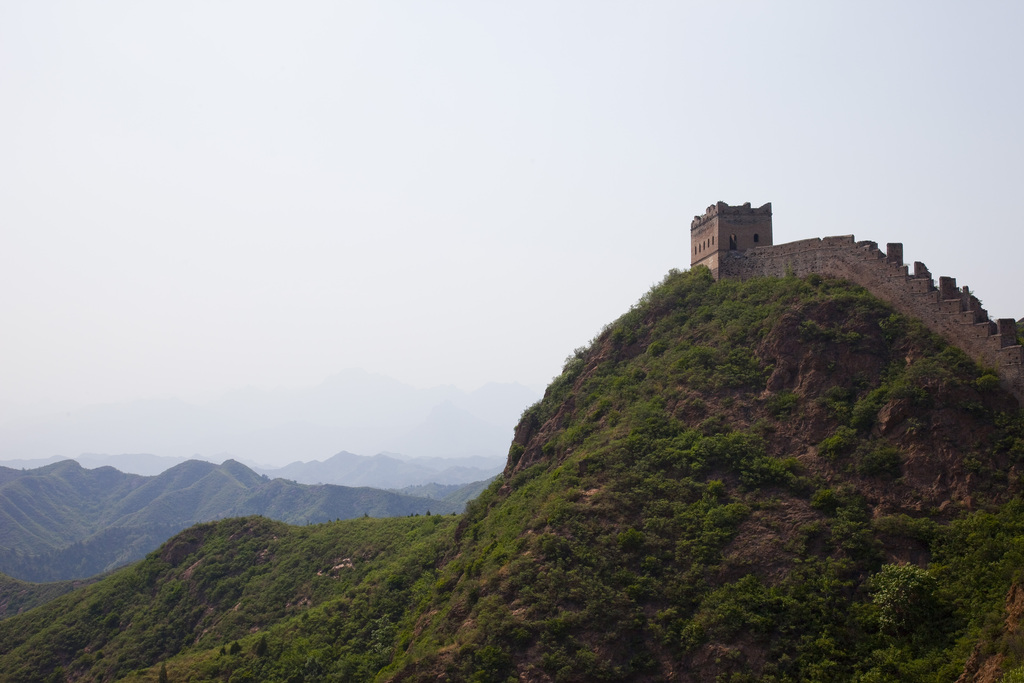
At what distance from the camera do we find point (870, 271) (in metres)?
35.8

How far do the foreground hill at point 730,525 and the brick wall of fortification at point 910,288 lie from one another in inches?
32.6

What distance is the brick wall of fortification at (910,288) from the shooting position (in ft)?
96.6

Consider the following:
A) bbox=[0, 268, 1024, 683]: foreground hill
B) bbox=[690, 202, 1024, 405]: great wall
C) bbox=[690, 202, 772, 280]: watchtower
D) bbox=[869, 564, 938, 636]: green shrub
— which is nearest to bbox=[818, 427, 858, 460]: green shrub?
bbox=[0, 268, 1024, 683]: foreground hill

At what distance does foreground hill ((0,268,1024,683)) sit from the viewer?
2509 cm

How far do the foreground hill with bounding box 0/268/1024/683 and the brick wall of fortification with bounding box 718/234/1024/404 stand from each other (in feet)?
2.72

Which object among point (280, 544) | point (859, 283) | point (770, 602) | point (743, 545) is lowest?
point (280, 544)

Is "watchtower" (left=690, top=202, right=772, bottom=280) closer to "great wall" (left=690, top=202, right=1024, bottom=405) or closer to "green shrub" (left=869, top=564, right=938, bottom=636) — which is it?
"great wall" (left=690, top=202, right=1024, bottom=405)

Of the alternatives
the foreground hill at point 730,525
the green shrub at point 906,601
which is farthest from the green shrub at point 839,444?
the green shrub at point 906,601

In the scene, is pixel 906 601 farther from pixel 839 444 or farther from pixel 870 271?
pixel 870 271

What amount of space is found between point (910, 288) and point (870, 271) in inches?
105

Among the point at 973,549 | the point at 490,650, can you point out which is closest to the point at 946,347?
the point at 973,549

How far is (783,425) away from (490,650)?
1711 centimetres

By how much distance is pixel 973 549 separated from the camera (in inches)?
997

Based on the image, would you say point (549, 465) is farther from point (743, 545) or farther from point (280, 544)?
point (280, 544)
